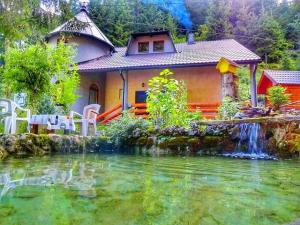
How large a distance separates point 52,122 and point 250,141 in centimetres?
446

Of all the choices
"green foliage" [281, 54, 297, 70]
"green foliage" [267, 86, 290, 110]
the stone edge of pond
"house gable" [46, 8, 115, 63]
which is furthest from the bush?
"green foliage" [281, 54, 297, 70]

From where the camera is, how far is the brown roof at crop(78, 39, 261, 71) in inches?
529

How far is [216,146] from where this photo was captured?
22.9ft

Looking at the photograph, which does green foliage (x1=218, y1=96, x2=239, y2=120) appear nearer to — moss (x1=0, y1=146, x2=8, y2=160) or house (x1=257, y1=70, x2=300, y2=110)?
moss (x1=0, y1=146, x2=8, y2=160)

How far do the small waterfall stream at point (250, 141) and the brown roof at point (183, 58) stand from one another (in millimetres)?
6560

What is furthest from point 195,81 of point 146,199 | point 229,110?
point 146,199

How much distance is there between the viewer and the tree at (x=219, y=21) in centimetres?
3166

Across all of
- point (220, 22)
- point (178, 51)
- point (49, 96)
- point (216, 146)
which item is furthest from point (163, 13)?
point (216, 146)

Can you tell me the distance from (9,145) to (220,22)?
30.2 meters

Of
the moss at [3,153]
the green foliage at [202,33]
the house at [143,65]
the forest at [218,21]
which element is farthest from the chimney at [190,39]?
the moss at [3,153]

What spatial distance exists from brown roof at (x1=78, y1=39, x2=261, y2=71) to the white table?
271 inches

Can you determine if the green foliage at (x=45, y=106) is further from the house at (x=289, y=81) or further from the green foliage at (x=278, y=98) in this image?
the house at (x=289, y=81)

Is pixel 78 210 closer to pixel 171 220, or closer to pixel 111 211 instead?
pixel 111 211

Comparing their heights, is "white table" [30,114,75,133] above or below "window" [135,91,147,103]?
below
